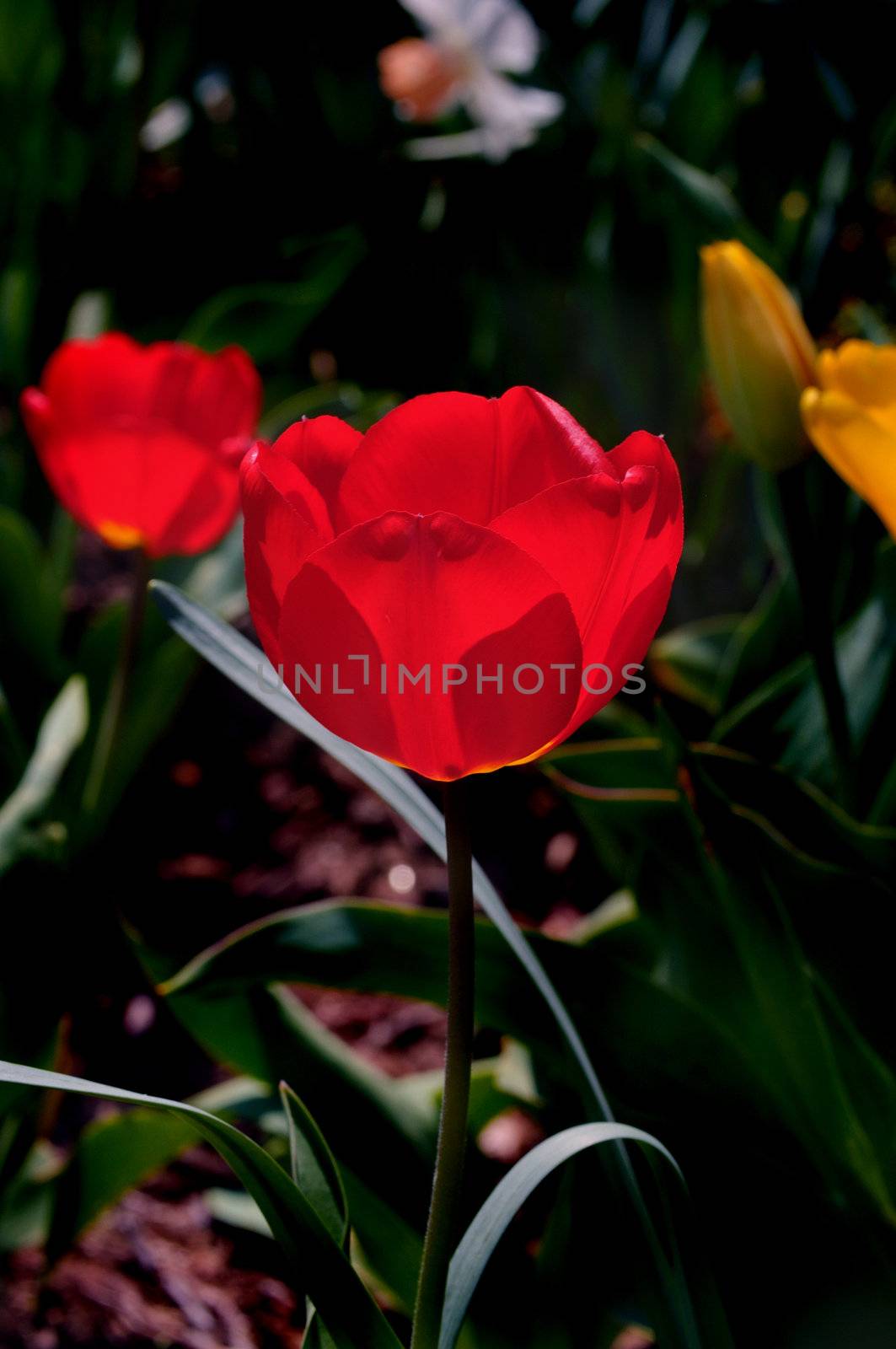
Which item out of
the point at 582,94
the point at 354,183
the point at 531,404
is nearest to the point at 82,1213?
the point at 531,404

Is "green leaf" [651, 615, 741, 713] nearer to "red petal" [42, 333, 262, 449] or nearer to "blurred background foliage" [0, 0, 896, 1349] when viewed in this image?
"blurred background foliage" [0, 0, 896, 1349]

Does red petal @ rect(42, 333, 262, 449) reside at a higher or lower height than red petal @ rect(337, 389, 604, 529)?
lower

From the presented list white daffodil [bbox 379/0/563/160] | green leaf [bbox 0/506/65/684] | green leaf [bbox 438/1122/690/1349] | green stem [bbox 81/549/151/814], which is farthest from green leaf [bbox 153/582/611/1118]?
white daffodil [bbox 379/0/563/160]

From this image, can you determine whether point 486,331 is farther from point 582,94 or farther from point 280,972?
point 280,972

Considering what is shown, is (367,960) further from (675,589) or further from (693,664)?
(675,589)

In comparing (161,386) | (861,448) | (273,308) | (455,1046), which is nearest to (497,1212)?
(455,1046)

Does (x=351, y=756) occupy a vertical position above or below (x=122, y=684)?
above
